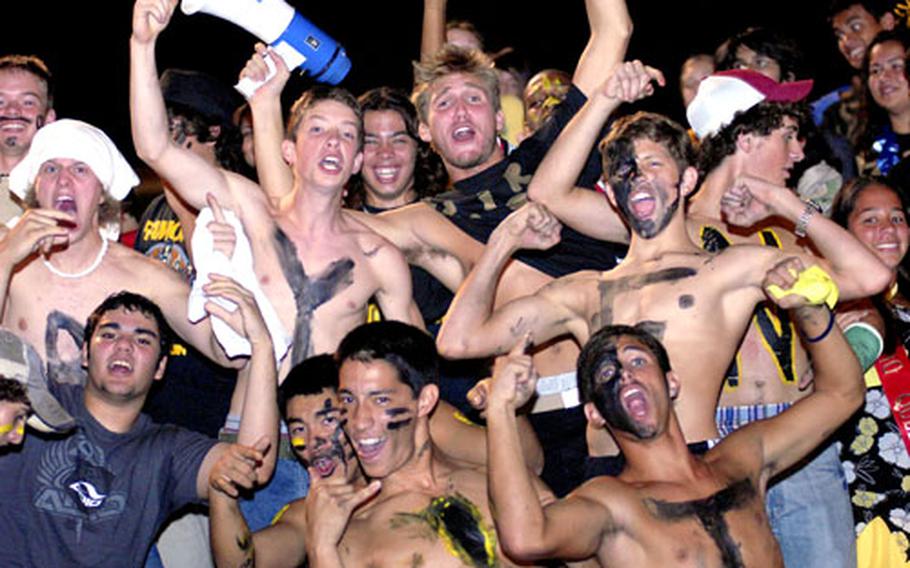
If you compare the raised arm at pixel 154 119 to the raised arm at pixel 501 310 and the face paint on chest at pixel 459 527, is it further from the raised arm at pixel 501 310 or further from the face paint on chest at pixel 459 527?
the face paint on chest at pixel 459 527


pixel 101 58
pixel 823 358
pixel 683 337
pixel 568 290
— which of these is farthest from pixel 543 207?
pixel 101 58

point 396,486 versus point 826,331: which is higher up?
point 826,331

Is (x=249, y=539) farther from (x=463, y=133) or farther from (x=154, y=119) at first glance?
(x=463, y=133)

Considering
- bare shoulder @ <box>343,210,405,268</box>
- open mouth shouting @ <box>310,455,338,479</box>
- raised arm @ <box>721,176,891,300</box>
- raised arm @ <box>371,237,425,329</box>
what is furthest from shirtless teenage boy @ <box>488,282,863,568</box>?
bare shoulder @ <box>343,210,405,268</box>

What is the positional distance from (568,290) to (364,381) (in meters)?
0.95

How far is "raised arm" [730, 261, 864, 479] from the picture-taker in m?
6.40

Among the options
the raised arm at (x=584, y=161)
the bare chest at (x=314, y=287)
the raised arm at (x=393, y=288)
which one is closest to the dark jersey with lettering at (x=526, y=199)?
the raised arm at (x=584, y=161)

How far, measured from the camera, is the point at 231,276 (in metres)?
6.79

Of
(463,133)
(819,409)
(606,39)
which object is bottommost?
(819,409)

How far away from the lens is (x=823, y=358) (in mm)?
6418

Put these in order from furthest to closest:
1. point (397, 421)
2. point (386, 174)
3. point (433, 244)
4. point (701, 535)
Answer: point (386, 174) → point (433, 244) → point (397, 421) → point (701, 535)

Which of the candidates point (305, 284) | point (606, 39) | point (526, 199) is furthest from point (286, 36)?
point (606, 39)

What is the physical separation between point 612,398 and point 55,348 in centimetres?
224

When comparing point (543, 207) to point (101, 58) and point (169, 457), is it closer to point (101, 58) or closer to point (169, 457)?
point (169, 457)
